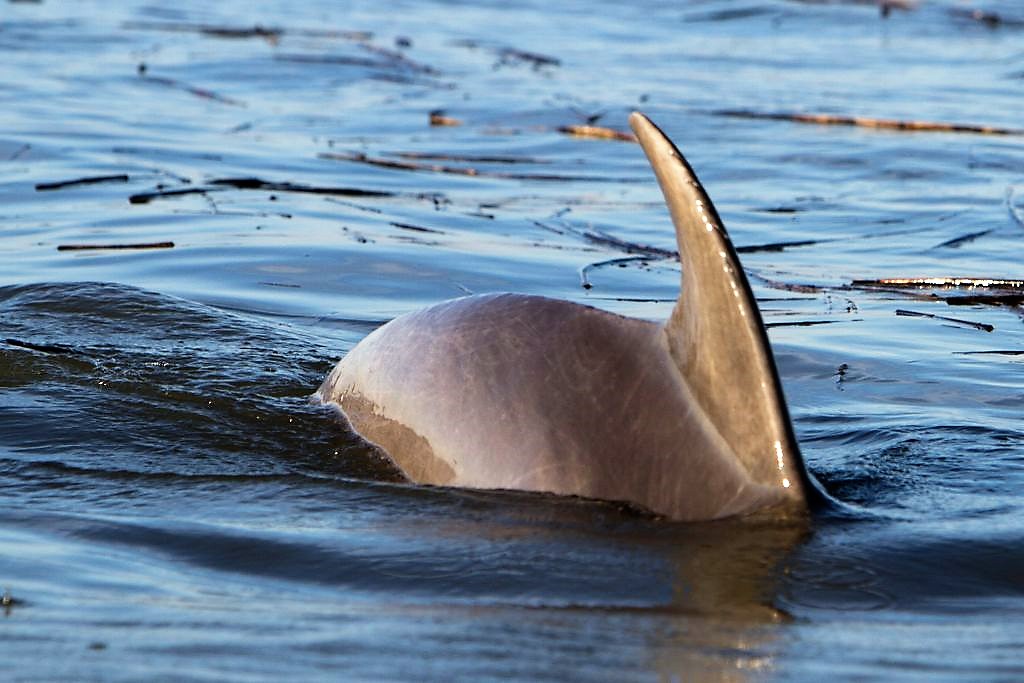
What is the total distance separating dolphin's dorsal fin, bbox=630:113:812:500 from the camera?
375cm

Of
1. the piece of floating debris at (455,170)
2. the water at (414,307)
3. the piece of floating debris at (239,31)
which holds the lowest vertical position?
the water at (414,307)

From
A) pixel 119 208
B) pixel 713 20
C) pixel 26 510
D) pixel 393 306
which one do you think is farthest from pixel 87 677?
pixel 713 20

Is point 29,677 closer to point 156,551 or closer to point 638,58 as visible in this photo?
point 156,551

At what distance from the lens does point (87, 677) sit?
3141 millimetres

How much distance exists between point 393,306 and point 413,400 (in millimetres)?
2801

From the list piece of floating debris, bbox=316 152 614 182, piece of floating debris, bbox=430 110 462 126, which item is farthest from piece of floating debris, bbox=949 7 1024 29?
piece of floating debris, bbox=316 152 614 182

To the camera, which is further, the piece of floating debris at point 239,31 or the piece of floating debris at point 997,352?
the piece of floating debris at point 239,31

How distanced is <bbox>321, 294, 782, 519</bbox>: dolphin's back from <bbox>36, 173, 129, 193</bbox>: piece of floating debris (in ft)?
18.5

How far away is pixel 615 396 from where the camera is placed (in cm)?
413

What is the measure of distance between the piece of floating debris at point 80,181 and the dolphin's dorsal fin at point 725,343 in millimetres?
6597

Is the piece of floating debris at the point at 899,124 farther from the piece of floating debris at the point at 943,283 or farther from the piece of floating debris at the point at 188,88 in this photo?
the piece of floating debris at the point at 943,283

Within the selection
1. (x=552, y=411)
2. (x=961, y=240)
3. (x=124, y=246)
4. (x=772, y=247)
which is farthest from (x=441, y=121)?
(x=552, y=411)

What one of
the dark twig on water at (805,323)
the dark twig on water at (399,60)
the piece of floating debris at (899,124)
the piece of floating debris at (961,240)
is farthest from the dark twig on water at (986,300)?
the dark twig on water at (399,60)

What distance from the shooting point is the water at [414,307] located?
3.43 metres
